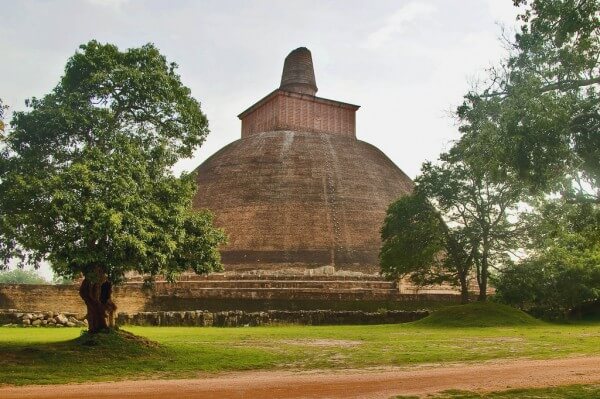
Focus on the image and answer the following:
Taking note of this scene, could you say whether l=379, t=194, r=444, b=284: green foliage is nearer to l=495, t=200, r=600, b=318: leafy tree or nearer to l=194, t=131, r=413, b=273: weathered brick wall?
l=495, t=200, r=600, b=318: leafy tree

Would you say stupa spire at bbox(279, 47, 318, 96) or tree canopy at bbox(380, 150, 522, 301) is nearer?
tree canopy at bbox(380, 150, 522, 301)

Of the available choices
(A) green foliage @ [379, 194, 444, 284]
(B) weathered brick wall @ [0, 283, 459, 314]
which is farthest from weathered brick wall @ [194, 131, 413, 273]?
(A) green foliage @ [379, 194, 444, 284]

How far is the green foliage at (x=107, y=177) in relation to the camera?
1127 centimetres

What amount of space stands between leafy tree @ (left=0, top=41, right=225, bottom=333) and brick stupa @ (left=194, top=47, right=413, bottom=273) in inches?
602

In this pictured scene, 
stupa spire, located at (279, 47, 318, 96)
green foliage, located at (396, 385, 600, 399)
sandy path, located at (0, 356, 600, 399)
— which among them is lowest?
sandy path, located at (0, 356, 600, 399)

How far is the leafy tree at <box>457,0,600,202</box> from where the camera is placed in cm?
1038

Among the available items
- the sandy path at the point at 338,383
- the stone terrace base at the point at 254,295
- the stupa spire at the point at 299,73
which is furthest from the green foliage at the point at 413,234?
the stupa spire at the point at 299,73

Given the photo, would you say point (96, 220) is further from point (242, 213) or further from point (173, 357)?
point (242, 213)

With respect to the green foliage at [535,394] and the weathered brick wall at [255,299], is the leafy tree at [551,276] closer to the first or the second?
the weathered brick wall at [255,299]

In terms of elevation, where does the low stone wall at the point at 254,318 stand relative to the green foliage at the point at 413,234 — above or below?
below

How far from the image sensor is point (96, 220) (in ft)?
36.4

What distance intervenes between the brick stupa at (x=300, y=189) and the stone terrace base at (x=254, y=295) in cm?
105

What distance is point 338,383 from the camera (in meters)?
8.59

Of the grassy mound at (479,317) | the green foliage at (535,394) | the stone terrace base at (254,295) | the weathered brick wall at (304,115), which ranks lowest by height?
the green foliage at (535,394)
